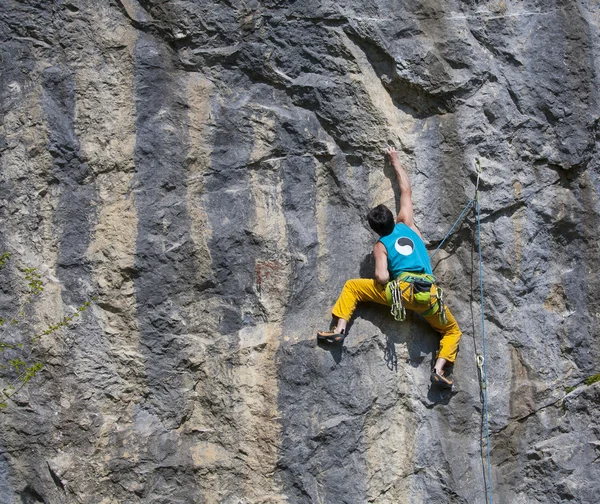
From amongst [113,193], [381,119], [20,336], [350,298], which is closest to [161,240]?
[113,193]

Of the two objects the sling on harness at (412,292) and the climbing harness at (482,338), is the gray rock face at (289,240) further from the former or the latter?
the sling on harness at (412,292)

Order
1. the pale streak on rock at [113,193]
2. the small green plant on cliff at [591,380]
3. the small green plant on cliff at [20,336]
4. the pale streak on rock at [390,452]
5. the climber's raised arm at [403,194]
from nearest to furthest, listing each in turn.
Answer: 1. the small green plant on cliff at [20,336]
2. the pale streak on rock at [113,193]
3. the pale streak on rock at [390,452]
4. the climber's raised arm at [403,194]
5. the small green plant on cliff at [591,380]

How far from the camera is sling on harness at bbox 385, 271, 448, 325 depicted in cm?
493

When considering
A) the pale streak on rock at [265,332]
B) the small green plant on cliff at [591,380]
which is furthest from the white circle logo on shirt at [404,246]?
the small green plant on cliff at [591,380]

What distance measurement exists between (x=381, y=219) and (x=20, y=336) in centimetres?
266

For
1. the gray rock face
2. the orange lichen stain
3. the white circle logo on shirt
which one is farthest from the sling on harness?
the orange lichen stain

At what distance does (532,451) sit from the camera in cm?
532

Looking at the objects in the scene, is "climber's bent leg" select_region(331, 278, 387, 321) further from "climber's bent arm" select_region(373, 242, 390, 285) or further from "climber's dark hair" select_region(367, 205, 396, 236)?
"climber's dark hair" select_region(367, 205, 396, 236)

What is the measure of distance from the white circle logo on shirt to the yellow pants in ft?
0.93

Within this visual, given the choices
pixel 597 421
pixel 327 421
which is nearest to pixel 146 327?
pixel 327 421

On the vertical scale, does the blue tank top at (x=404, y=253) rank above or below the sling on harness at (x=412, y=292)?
above

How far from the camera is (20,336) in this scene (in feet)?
16.2

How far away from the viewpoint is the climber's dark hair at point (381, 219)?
5.04 metres

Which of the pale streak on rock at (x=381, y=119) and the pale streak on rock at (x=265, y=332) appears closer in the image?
the pale streak on rock at (x=265, y=332)
